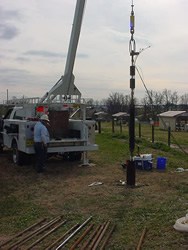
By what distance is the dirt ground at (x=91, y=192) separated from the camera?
210 inches

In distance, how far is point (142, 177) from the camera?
8656mm

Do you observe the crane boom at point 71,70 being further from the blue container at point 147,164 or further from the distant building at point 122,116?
the distant building at point 122,116

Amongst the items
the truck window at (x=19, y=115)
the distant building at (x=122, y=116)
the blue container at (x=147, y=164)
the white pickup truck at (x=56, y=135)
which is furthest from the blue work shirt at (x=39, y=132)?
the distant building at (x=122, y=116)

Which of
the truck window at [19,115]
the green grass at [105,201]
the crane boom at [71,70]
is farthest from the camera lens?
the truck window at [19,115]

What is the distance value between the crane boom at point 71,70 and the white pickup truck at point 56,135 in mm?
629

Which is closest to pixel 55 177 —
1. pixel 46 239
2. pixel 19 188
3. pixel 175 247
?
pixel 19 188

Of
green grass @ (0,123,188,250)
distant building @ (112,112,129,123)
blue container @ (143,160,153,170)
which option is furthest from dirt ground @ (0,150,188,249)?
distant building @ (112,112,129,123)

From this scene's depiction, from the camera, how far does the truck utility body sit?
9922 mm

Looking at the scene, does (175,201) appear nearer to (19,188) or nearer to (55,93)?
(19,188)

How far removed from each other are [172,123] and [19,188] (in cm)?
2850

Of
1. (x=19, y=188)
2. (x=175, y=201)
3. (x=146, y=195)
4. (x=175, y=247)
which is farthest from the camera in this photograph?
(x=19, y=188)

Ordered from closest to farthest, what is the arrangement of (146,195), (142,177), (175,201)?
(175,201), (146,195), (142,177)

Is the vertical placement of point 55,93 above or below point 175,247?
above

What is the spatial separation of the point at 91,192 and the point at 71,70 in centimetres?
524
